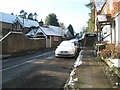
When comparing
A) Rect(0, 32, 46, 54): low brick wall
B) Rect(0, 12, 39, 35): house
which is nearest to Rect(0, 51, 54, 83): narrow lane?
Rect(0, 32, 46, 54): low brick wall

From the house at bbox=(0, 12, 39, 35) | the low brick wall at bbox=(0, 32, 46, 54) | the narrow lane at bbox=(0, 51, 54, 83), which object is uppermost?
the house at bbox=(0, 12, 39, 35)

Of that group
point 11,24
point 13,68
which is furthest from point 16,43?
point 11,24

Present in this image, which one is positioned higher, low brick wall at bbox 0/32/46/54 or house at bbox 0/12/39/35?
house at bbox 0/12/39/35

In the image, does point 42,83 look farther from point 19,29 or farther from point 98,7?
point 19,29

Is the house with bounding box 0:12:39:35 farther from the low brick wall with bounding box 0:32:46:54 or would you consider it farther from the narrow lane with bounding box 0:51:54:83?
the narrow lane with bounding box 0:51:54:83

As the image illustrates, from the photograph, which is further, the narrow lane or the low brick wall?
the low brick wall

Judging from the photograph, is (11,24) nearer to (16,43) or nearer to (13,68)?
(16,43)

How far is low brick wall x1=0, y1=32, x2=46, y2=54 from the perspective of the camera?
1938 centimetres

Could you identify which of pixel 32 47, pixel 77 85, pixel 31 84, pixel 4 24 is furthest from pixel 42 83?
pixel 4 24

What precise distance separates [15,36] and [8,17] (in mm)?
26326

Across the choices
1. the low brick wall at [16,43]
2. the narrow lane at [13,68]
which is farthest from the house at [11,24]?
the narrow lane at [13,68]

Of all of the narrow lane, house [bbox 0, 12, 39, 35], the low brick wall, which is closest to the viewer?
the narrow lane

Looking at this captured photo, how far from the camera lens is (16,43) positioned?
70.2ft

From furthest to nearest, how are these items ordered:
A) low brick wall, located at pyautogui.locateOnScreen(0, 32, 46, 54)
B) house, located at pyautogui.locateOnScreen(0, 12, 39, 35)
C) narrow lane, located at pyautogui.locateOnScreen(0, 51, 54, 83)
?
house, located at pyautogui.locateOnScreen(0, 12, 39, 35), low brick wall, located at pyautogui.locateOnScreen(0, 32, 46, 54), narrow lane, located at pyautogui.locateOnScreen(0, 51, 54, 83)
